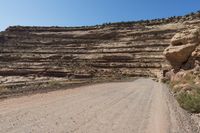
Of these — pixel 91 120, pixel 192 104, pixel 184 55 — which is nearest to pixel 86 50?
pixel 184 55

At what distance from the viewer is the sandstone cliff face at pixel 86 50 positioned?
7338 cm

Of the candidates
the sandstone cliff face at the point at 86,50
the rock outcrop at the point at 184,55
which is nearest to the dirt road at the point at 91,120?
the rock outcrop at the point at 184,55

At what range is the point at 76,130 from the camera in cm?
1083

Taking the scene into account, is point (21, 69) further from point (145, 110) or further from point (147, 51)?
point (145, 110)

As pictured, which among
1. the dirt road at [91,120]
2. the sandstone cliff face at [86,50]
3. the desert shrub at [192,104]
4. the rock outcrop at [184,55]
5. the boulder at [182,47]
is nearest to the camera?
the dirt road at [91,120]

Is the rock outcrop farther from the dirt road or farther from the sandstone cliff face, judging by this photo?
the dirt road

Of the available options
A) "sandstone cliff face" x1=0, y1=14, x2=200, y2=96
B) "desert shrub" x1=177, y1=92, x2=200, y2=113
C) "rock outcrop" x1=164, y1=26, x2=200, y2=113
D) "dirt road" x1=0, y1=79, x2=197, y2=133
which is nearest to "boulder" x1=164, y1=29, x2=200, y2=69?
"rock outcrop" x1=164, y1=26, x2=200, y2=113

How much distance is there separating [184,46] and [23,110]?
3484cm

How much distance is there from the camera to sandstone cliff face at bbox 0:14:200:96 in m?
73.4

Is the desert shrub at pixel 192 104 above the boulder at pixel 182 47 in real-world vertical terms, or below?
below

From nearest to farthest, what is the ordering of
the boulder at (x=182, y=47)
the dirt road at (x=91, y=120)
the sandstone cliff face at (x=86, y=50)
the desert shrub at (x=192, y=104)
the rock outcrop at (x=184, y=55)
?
1. the dirt road at (x=91, y=120)
2. the desert shrub at (x=192, y=104)
3. the rock outcrop at (x=184, y=55)
4. the boulder at (x=182, y=47)
5. the sandstone cliff face at (x=86, y=50)

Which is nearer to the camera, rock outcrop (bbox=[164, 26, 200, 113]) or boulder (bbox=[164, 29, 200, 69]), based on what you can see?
rock outcrop (bbox=[164, 26, 200, 113])

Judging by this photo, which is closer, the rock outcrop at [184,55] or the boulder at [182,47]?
the rock outcrop at [184,55]

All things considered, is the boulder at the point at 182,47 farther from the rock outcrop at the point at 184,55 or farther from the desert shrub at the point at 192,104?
the desert shrub at the point at 192,104
